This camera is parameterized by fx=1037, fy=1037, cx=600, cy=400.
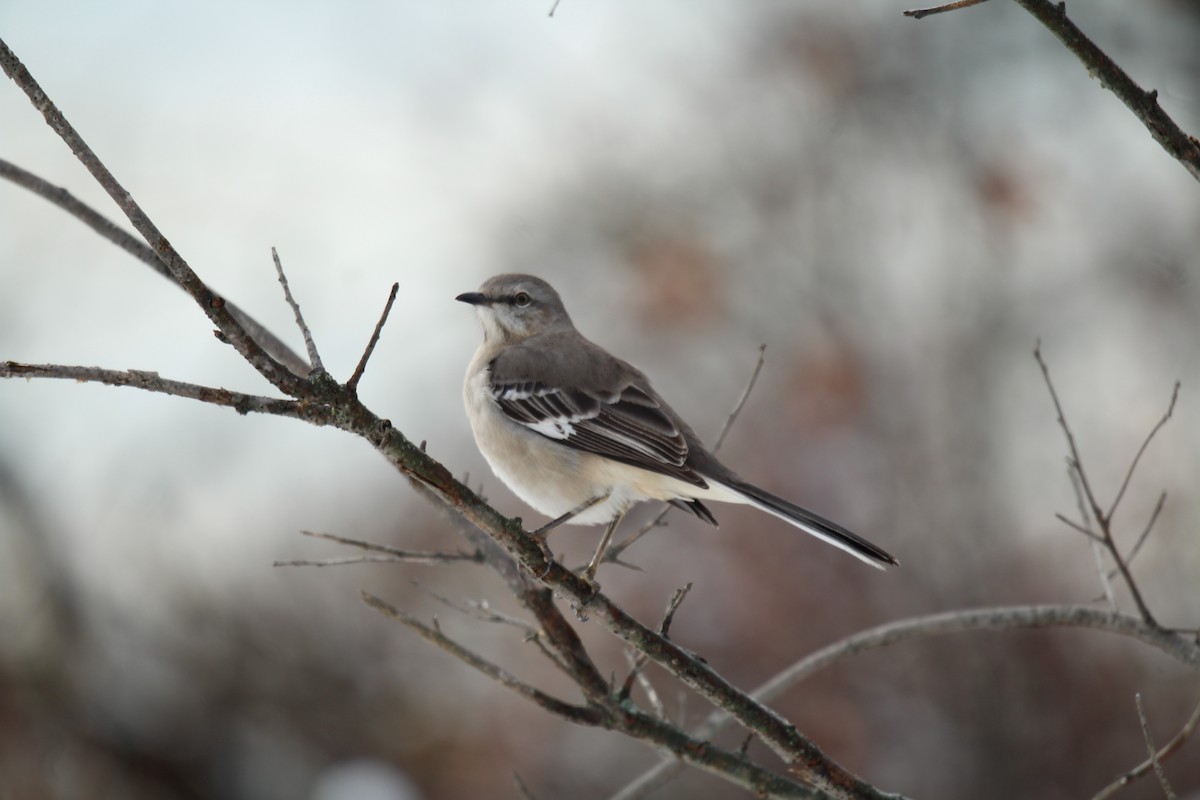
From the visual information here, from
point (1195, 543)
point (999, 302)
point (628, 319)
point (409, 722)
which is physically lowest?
point (409, 722)

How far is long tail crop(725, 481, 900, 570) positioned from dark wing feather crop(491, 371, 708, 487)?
7.9 inches

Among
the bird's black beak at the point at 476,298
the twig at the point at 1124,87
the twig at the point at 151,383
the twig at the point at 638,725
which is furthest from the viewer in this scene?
the bird's black beak at the point at 476,298

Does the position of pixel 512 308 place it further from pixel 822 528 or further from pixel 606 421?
pixel 822 528

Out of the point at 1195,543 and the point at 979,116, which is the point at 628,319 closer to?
the point at 979,116

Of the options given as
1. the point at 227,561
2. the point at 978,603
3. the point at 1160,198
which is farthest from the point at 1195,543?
the point at 227,561

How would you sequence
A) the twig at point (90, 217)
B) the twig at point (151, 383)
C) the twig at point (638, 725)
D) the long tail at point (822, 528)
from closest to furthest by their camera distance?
the twig at point (151, 383)
the twig at point (638, 725)
the long tail at point (822, 528)
the twig at point (90, 217)

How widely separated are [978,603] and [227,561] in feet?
18.6

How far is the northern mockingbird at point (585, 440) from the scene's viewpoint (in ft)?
12.3

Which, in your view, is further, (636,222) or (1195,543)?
(636,222)

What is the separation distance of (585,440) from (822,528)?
1.11 m

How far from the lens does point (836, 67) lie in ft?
32.5

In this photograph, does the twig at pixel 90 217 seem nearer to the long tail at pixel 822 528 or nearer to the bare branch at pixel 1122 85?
the long tail at pixel 822 528

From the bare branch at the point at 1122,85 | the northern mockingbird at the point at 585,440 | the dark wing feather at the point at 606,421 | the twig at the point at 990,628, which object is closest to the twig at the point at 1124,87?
the bare branch at the point at 1122,85

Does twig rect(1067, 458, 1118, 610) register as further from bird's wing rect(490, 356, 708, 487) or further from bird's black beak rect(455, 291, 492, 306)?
bird's black beak rect(455, 291, 492, 306)
